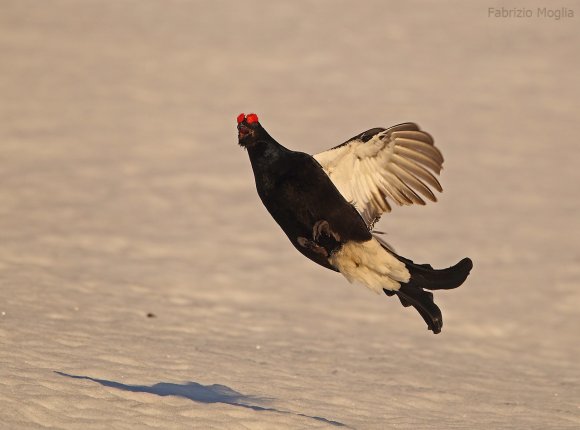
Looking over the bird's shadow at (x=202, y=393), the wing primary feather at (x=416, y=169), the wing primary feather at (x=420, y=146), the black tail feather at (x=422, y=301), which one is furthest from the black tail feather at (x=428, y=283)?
the bird's shadow at (x=202, y=393)

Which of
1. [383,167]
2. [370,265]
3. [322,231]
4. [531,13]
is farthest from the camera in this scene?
[531,13]

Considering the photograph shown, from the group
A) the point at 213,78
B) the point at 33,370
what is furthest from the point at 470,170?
the point at 33,370

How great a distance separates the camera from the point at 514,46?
21.5 metres

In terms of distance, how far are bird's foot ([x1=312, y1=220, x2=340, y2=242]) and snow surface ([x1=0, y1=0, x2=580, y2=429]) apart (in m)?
1.27

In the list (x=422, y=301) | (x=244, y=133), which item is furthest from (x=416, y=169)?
(x=244, y=133)

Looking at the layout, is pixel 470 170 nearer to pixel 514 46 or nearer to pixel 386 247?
pixel 514 46

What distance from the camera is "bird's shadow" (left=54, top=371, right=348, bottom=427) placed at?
7.31 metres

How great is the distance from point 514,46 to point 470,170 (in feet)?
19.4

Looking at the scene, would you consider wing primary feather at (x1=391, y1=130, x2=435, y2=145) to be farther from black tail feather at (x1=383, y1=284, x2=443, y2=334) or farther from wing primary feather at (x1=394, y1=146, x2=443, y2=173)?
black tail feather at (x1=383, y1=284, x2=443, y2=334)

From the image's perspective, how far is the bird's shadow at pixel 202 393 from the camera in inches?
288

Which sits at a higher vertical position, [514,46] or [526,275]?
[514,46]

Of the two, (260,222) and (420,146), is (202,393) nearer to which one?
(420,146)

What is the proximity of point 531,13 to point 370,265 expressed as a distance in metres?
17.2

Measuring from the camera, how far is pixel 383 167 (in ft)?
23.4
